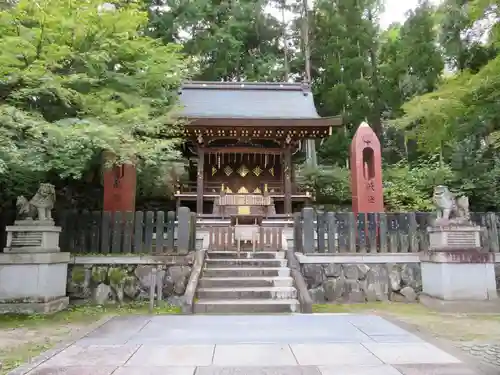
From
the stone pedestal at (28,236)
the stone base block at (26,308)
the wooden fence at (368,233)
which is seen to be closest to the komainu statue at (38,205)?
the stone pedestal at (28,236)

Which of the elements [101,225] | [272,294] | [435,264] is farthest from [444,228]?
[101,225]

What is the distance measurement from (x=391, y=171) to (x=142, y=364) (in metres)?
16.2

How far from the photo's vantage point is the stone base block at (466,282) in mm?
6652

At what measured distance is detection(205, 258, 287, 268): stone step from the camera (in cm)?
773

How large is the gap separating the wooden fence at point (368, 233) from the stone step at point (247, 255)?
25.1 inches

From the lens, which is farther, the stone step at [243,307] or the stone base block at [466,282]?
the stone base block at [466,282]

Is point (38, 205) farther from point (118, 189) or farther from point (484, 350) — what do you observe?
point (484, 350)

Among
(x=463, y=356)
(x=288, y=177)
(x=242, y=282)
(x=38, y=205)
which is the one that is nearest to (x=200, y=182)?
(x=288, y=177)

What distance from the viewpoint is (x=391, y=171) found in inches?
690

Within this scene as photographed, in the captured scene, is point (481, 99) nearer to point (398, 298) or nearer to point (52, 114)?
point (398, 298)

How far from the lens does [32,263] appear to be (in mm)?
6371

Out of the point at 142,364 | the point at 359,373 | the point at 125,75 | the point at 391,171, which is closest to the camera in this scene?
the point at 359,373

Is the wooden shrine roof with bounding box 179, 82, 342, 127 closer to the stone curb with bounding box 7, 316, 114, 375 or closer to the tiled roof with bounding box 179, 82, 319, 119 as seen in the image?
the tiled roof with bounding box 179, 82, 319, 119

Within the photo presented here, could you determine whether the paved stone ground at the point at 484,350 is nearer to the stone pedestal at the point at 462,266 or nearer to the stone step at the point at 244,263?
the stone pedestal at the point at 462,266
